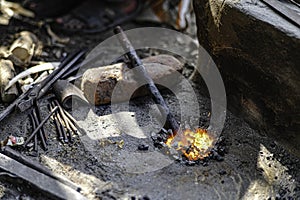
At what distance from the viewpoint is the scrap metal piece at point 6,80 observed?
4391 millimetres

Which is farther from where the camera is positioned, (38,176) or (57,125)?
(57,125)

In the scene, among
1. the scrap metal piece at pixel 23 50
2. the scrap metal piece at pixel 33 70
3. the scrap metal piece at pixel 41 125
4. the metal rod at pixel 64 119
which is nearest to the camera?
the scrap metal piece at pixel 41 125

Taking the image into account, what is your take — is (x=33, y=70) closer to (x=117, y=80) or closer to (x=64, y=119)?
(x=64, y=119)

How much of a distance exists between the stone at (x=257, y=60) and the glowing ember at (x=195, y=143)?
41 centimetres

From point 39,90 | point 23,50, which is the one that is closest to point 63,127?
point 39,90

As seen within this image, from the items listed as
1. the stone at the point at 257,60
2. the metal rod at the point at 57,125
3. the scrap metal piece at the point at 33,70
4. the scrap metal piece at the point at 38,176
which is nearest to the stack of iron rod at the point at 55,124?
the metal rod at the point at 57,125

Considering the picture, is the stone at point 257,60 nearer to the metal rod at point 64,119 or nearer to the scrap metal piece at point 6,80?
the metal rod at point 64,119

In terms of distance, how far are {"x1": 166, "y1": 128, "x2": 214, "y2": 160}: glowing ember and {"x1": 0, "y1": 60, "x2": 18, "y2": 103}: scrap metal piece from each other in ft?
4.93

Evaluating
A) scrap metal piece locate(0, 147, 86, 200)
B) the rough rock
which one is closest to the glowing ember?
the rough rock

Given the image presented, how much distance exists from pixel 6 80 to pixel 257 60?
229cm

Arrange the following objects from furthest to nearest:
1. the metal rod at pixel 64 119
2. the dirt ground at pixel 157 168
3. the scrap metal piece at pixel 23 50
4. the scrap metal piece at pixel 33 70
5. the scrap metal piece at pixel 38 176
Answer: the scrap metal piece at pixel 23 50
the scrap metal piece at pixel 33 70
the metal rod at pixel 64 119
the dirt ground at pixel 157 168
the scrap metal piece at pixel 38 176

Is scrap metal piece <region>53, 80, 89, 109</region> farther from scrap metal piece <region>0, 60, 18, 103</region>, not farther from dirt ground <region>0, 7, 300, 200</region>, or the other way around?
scrap metal piece <region>0, 60, 18, 103</region>

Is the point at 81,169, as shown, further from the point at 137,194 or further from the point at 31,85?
the point at 31,85

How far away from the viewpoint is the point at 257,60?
3.80 metres
